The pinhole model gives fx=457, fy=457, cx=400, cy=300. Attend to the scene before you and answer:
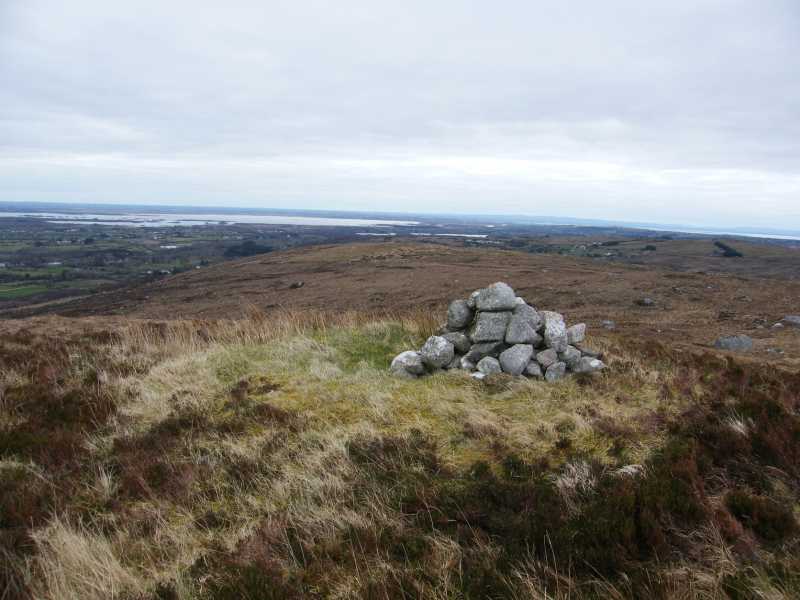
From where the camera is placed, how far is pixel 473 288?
30938 mm

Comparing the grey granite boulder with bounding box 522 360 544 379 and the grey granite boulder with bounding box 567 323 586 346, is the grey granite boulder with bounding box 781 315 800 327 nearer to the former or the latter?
the grey granite boulder with bounding box 567 323 586 346

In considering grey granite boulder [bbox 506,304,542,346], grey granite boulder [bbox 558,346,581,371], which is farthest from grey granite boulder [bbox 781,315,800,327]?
grey granite boulder [bbox 506,304,542,346]

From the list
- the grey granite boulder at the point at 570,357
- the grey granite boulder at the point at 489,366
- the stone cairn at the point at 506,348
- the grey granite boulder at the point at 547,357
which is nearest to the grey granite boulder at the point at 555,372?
the stone cairn at the point at 506,348

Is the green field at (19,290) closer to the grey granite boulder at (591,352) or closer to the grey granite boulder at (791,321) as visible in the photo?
the grey granite boulder at (591,352)

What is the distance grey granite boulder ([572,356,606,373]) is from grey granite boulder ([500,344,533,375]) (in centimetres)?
97

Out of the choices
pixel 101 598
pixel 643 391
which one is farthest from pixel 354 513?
pixel 643 391

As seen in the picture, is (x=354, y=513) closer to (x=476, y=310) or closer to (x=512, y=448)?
(x=512, y=448)

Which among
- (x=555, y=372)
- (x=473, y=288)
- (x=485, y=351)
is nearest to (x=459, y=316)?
(x=485, y=351)

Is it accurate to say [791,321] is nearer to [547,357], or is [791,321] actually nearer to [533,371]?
[547,357]

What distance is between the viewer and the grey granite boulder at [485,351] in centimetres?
965

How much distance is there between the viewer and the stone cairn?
9.12 metres

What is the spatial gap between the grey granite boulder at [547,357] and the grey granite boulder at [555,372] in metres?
0.12

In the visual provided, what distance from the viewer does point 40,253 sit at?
108m

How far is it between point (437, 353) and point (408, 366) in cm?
67
